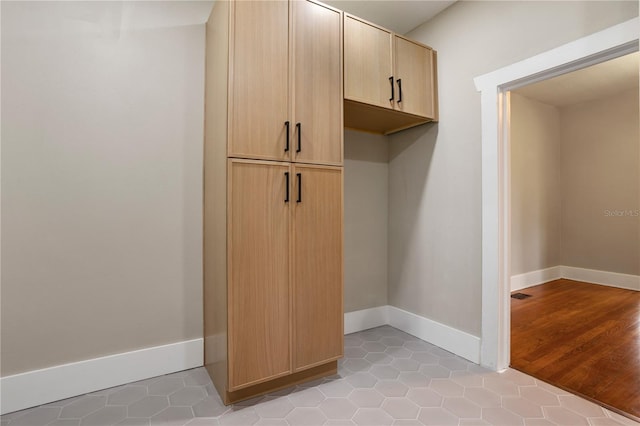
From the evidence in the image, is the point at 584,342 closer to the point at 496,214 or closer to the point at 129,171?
the point at 496,214

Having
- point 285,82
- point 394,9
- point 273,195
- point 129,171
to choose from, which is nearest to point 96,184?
point 129,171

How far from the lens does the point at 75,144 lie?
5.88ft

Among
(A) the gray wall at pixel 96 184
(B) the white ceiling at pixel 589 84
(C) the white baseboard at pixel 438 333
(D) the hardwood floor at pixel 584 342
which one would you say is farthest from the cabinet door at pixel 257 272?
(B) the white ceiling at pixel 589 84

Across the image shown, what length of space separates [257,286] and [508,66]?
2035 millimetres

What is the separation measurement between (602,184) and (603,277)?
49.5 inches

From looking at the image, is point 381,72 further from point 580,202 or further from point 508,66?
point 580,202

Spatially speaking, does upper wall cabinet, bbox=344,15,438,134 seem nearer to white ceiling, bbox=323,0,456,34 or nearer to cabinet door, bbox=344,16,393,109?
cabinet door, bbox=344,16,393,109

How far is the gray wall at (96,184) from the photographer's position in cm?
168

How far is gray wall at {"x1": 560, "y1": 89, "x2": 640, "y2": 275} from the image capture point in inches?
163

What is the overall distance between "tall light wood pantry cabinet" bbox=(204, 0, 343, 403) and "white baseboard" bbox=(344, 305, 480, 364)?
2.53ft

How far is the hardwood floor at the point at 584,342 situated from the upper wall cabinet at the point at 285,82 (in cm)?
191

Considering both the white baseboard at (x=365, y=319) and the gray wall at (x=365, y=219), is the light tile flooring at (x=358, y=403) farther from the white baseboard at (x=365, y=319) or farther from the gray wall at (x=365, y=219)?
the gray wall at (x=365, y=219)

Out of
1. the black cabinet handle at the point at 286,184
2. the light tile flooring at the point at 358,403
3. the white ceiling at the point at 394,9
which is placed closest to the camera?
the light tile flooring at the point at 358,403

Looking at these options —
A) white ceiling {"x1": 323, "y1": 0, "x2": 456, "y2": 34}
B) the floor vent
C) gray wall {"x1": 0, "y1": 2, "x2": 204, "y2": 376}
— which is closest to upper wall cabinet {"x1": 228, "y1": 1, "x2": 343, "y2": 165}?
white ceiling {"x1": 323, "y1": 0, "x2": 456, "y2": 34}
